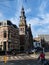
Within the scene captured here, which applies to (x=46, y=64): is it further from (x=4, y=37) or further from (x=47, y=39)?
(x=47, y=39)

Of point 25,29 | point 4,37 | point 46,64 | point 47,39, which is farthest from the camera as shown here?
point 47,39

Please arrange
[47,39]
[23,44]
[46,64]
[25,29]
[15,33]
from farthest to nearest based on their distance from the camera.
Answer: [47,39] → [25,29] → [23,44] → [15,33] → [46,64]

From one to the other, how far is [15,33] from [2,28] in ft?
27.3

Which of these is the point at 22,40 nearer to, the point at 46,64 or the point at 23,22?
the point at 23,22

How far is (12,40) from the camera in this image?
90.9 metres

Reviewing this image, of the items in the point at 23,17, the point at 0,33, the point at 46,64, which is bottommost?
the point at 46,64

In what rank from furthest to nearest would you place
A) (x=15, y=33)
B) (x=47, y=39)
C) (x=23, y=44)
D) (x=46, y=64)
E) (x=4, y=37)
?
(x=47, y=39), (x=23, y=44), (x=15, y=33), (x=4, y=37), (x=46, y=64)

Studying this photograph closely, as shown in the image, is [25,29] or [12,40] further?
[25,29]

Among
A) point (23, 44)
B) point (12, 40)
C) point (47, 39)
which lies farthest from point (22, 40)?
point (47, 39)

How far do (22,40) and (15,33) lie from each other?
752 inches

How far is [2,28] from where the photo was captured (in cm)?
8875

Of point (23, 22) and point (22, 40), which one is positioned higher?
point (23, 22)

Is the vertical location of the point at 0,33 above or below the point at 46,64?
above

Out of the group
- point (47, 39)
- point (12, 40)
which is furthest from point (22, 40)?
point (47, 39)
